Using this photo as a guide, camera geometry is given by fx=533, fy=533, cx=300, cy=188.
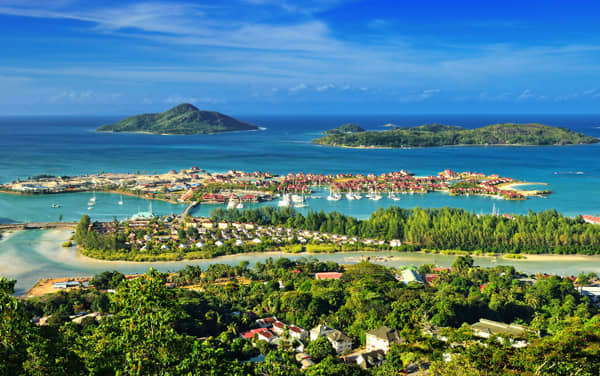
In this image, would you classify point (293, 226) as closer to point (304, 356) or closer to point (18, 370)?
point (304, 356)

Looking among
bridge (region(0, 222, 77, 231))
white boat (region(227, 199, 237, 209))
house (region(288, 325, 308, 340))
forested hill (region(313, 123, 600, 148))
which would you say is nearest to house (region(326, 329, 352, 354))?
house (region(288, 325, 308, 340))

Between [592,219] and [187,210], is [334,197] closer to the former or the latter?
[187,210]

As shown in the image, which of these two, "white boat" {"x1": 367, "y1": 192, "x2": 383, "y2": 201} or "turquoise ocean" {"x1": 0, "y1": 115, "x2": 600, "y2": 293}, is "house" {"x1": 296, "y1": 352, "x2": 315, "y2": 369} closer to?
"turquoise ocean" {"x1": 0, "y1": 115, "x2": 600, "y2": 293}

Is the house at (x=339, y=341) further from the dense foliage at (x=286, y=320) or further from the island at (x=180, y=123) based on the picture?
the island at (x=180, y=123)

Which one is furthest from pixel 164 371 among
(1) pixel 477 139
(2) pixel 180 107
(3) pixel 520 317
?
(2) pixel 180 107

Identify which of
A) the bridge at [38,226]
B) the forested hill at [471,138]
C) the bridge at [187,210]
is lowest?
the bridge at [38,226]

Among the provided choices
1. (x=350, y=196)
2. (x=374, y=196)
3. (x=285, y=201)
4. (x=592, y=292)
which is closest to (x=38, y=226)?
(x=285, y=201)

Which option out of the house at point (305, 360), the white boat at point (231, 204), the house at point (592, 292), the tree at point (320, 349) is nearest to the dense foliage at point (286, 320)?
the tree at point (320, 349)
